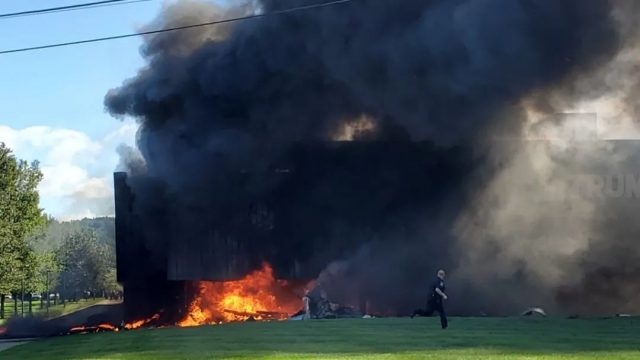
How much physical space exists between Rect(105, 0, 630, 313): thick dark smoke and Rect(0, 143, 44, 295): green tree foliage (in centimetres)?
1167

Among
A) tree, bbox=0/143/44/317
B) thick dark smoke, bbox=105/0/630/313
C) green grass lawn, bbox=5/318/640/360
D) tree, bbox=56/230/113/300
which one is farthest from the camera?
tree, bbox=56/230/113/300

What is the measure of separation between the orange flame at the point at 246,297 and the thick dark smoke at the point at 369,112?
4.17 feet

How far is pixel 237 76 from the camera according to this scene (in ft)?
98.5

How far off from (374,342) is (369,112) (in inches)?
592

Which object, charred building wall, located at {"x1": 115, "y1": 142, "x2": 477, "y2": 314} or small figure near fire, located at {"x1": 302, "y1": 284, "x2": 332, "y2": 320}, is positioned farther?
charred building wall, located at {"x1": 115, "y1": 142, "x2": 477, "y2": 314}

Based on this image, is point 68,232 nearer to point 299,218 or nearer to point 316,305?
point 299,218

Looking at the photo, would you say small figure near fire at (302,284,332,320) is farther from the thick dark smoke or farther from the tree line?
the tree line

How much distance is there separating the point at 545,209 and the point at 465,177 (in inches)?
116

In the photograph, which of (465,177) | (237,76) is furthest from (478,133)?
(237,76)

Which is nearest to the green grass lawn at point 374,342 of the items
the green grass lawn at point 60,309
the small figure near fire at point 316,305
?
the small figure near fire at point 316,305

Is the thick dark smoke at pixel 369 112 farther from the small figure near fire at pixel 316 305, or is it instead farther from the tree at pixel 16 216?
the tree at pixel 16 216

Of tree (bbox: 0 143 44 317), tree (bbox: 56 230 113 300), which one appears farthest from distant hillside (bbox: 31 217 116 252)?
tree (bbox: 0 143 44 317)

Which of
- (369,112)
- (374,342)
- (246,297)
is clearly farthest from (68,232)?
(374,342)

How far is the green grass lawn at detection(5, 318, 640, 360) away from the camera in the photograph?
13891 millimetres
